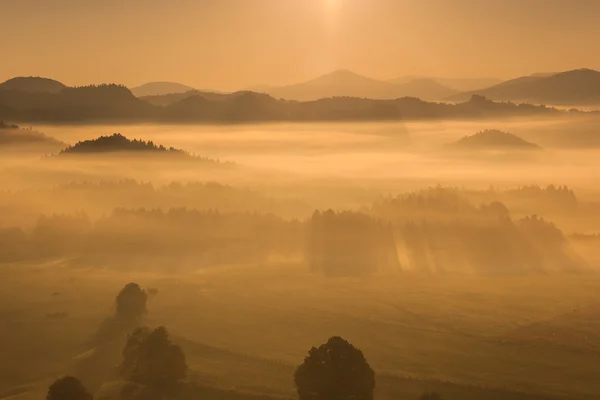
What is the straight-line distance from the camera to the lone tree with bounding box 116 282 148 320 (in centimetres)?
13525

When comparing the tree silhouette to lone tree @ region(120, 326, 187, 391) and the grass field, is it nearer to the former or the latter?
the grass field

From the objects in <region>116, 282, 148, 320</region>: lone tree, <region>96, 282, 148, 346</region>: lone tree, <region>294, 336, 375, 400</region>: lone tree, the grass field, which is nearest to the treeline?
<region>294, 336, 375, 400</region>: lone tree

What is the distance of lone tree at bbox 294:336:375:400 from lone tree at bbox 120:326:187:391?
18.8m

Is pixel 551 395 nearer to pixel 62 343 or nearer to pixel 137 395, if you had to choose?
pixel 137 395

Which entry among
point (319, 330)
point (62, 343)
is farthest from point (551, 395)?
point (62, 343)

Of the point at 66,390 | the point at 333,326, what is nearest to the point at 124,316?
the point at 333,326

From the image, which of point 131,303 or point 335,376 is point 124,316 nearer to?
point 131,303

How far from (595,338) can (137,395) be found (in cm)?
9000

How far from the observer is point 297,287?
181m

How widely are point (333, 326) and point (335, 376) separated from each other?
47.7 metres

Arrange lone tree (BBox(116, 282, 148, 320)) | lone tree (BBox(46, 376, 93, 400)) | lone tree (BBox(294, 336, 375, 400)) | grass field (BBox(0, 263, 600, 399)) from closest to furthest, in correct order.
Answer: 1. lone tree (BBox(46, 376, 93, 400))
2. lone tree (BBox(294, 336, 375, 400))
3. grass field (BBox(0, 263, 600, 399))
4. lone tree (BBox(116, 282, 148, 320))

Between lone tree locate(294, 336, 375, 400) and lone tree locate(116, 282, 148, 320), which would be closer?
lone tree locate(294, 336, 375, 400)

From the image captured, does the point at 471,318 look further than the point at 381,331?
Yes

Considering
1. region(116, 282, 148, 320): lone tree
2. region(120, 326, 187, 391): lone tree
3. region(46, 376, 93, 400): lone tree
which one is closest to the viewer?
region(46, 376, 93, 400): lone tree
